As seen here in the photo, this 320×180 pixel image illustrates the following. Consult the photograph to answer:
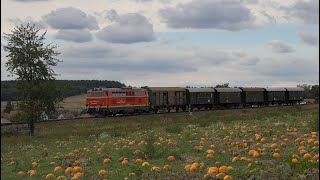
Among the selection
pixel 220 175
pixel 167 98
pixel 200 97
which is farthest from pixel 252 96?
pixel 220 175

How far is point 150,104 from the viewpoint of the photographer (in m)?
56.0

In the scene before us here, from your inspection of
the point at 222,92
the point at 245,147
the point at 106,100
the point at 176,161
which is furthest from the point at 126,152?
the point at 222,92

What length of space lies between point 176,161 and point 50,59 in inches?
1034

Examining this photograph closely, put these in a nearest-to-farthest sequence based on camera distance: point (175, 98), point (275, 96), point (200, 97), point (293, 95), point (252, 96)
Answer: point (175, 98) < point (200, 97) < point (252, 96) < point (275, 96) < point (293, 95)

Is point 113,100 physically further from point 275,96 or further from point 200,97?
point 275,96

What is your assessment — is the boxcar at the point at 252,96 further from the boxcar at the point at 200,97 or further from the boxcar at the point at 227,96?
the boxcar at the point at 200,97

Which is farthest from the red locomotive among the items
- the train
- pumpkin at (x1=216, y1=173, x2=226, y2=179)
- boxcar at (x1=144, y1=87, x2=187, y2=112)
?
pumpkin at (x1=216, y1=173, x2=226, y2=179)

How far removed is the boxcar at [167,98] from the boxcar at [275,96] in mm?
18302

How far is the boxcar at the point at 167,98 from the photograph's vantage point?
56094 millimetres

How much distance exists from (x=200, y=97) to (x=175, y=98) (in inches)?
181

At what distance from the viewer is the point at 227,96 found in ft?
217

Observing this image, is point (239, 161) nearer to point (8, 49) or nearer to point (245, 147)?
point (245, 147)

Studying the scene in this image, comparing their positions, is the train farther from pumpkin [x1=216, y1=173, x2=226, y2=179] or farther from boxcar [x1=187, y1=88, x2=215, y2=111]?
pumpkin [x1=216, y1=173, x2=226, y2=179]

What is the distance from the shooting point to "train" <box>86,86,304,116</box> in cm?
4981
